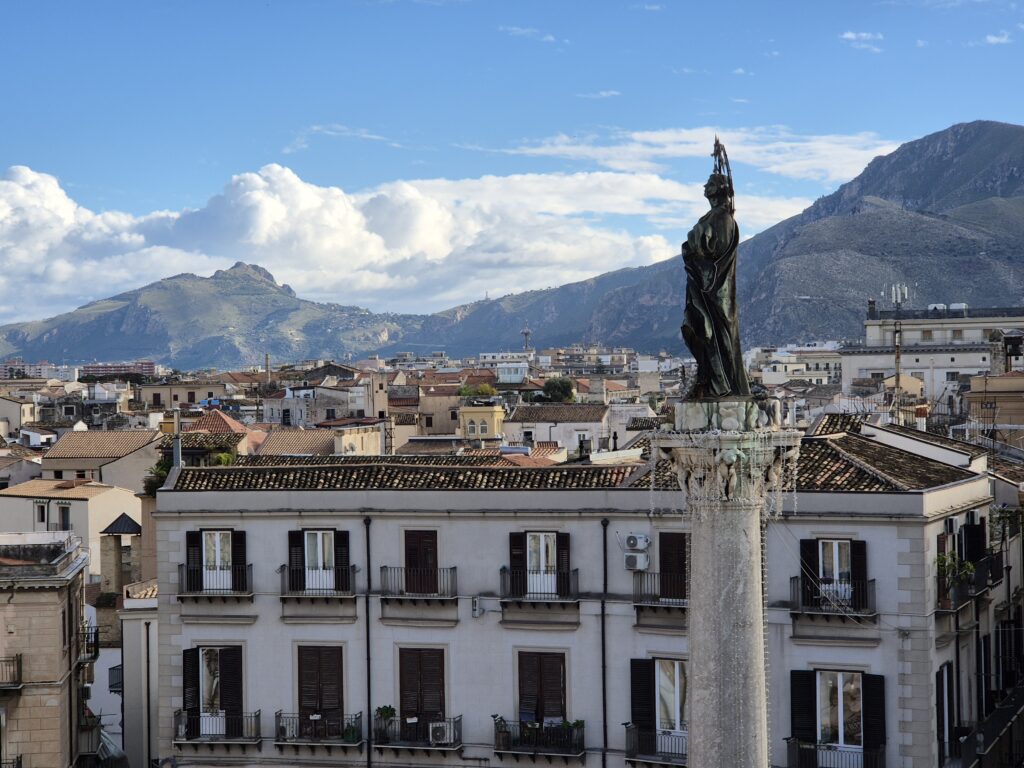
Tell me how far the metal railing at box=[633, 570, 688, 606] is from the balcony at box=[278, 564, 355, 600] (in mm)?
5512

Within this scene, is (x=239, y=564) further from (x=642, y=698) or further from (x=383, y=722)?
(x=642, y=698)

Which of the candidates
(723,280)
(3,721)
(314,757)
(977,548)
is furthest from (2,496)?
(723,280)

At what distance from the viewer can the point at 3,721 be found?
30125 mm

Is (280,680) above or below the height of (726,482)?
below

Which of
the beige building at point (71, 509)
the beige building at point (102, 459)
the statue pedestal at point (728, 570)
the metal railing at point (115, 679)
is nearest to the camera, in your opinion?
the statue pedestal at point (728, 570)

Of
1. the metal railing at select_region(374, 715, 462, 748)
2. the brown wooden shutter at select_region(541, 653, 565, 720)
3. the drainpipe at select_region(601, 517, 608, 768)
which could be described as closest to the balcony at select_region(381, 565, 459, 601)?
the brown wooden shutter at select_region(541, 653, 565, 720)

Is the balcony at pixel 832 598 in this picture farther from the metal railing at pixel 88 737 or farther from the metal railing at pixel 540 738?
the metal railing at pixel 88 737

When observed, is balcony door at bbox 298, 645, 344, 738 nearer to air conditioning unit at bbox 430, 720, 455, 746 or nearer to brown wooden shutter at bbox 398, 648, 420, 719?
brown wooden shutter at bbox 398, 648, 420, 719

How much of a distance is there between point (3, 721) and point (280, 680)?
5700mm

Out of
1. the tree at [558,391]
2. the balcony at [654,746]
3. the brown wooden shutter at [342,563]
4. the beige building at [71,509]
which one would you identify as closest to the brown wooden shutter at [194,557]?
the brown wooden shutter at [342,563]

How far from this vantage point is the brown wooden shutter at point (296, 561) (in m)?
29.3

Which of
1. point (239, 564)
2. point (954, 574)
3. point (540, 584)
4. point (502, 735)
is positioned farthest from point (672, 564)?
point (239, 564)

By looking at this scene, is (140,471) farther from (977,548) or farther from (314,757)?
(977,548)

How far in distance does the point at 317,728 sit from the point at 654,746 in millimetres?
6456
